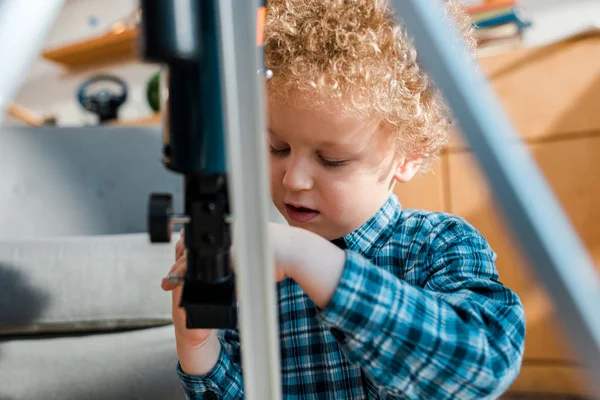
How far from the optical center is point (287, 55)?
1.72 ft


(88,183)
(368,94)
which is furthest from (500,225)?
(88,183)

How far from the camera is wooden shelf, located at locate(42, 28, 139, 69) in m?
2.31

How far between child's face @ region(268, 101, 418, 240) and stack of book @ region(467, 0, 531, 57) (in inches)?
38.1

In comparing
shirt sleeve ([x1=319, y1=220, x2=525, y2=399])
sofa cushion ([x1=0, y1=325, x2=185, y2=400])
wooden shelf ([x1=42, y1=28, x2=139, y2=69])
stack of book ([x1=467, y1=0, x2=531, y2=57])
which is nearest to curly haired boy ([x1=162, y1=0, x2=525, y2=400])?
shirt sleeve ([x1=319, y1=220, x2=525, y2=399])

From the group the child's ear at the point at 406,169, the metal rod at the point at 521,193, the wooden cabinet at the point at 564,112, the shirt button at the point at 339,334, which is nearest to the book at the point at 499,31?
the wooden cabinet at the point at 564,112

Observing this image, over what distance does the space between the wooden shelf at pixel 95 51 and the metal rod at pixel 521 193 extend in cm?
222

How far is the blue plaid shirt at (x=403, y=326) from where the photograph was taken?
384 millimetres

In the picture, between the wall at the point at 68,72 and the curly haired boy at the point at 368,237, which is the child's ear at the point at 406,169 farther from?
the wall at the point at 68,72

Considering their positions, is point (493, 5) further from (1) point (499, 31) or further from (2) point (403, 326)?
(2) point (403, 326)

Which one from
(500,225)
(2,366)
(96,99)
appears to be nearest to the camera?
(500,225)

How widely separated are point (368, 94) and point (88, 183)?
0.86 meters

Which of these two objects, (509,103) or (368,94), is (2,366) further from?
(509,103)

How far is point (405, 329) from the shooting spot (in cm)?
39

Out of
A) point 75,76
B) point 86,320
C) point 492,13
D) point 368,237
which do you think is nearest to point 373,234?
point 368,237
